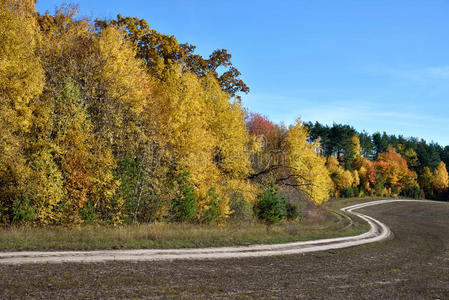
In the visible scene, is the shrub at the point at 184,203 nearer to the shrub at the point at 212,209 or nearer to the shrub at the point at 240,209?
the shrub at the point at 212,209

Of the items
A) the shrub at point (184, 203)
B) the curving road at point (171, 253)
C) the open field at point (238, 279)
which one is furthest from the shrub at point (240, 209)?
the open field at point (238, 279)

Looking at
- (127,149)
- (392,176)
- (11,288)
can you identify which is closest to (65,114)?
(127,149)

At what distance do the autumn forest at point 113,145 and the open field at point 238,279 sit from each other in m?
8.41

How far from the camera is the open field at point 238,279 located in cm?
766

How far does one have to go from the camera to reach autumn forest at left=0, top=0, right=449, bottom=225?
15703 mm

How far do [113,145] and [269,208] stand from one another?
14.0 metres

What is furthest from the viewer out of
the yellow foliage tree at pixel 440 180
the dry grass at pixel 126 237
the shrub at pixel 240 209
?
the yellow foliage tree at pixel 440 180

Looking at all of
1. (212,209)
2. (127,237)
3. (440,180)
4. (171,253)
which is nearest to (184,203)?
(212,209)

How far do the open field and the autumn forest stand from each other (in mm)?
8407

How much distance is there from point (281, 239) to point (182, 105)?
11.9 m

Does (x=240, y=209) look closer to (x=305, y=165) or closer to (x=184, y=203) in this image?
(x=184, y=203)

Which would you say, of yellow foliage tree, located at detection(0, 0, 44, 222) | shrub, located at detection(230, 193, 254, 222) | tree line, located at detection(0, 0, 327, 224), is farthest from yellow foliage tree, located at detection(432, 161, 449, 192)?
yellow foliage tree, located at detection(0, 0, 44, 222)

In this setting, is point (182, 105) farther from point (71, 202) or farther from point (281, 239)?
point (281, 239)

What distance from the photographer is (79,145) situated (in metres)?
17.3
